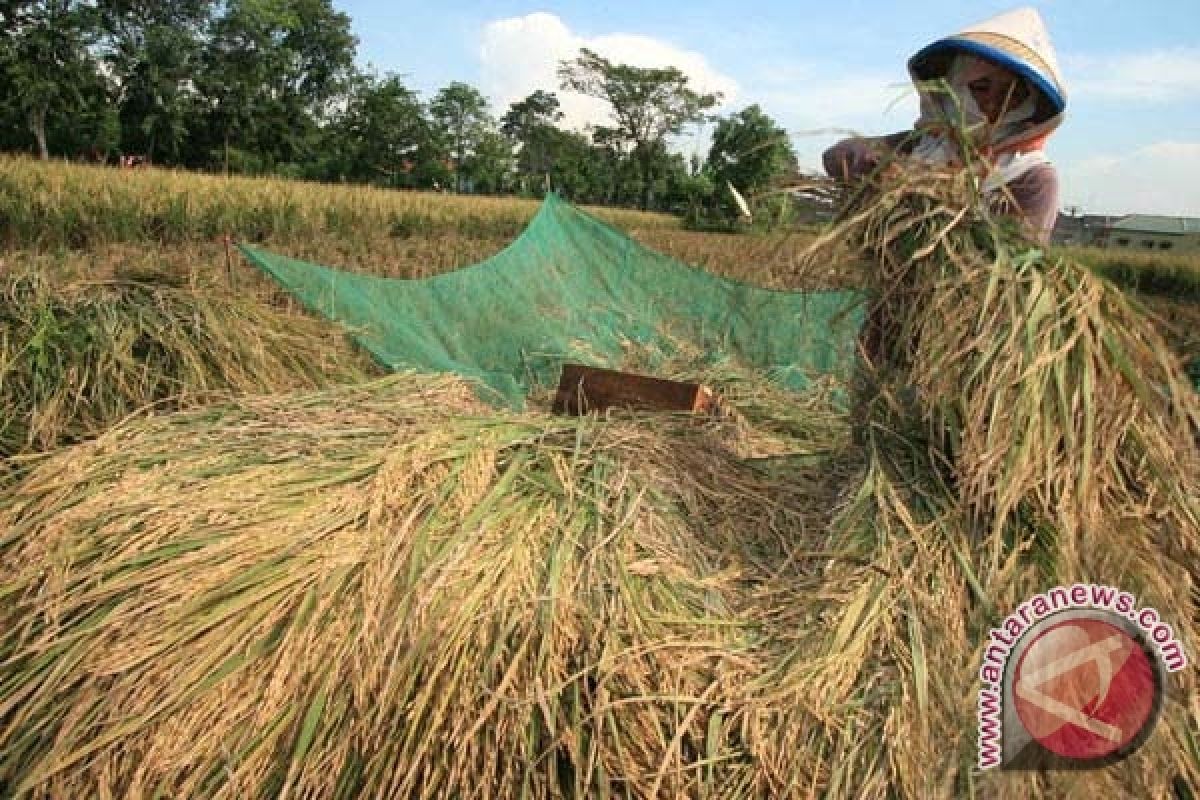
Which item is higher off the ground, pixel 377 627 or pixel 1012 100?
pixel 1012 100

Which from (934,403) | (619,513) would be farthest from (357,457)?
(934,403)

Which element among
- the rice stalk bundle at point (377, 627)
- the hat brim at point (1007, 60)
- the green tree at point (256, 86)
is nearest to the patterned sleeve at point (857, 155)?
the hat brim at point (1007, 60)

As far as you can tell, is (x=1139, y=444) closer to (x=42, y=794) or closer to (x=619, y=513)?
(x=619, y=513)

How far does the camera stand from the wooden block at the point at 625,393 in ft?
7.50

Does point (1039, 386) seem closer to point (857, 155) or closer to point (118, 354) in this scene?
point (857, 155)

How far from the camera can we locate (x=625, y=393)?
8.16 ft

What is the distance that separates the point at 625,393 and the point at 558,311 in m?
2.22

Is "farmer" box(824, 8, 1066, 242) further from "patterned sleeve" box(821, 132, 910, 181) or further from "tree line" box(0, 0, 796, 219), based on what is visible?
"tree line" box(0, 0, 796, 219)

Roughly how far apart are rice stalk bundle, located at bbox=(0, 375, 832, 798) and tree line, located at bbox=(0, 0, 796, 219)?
45.9 feet

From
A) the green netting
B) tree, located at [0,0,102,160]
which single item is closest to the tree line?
tree, located at [0,0,102,160]

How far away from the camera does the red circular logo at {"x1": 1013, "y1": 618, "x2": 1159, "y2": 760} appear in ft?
3.84

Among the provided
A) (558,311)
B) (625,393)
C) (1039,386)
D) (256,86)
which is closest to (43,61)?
(256,86)

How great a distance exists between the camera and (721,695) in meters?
1.19

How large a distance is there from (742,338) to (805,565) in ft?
10.5
